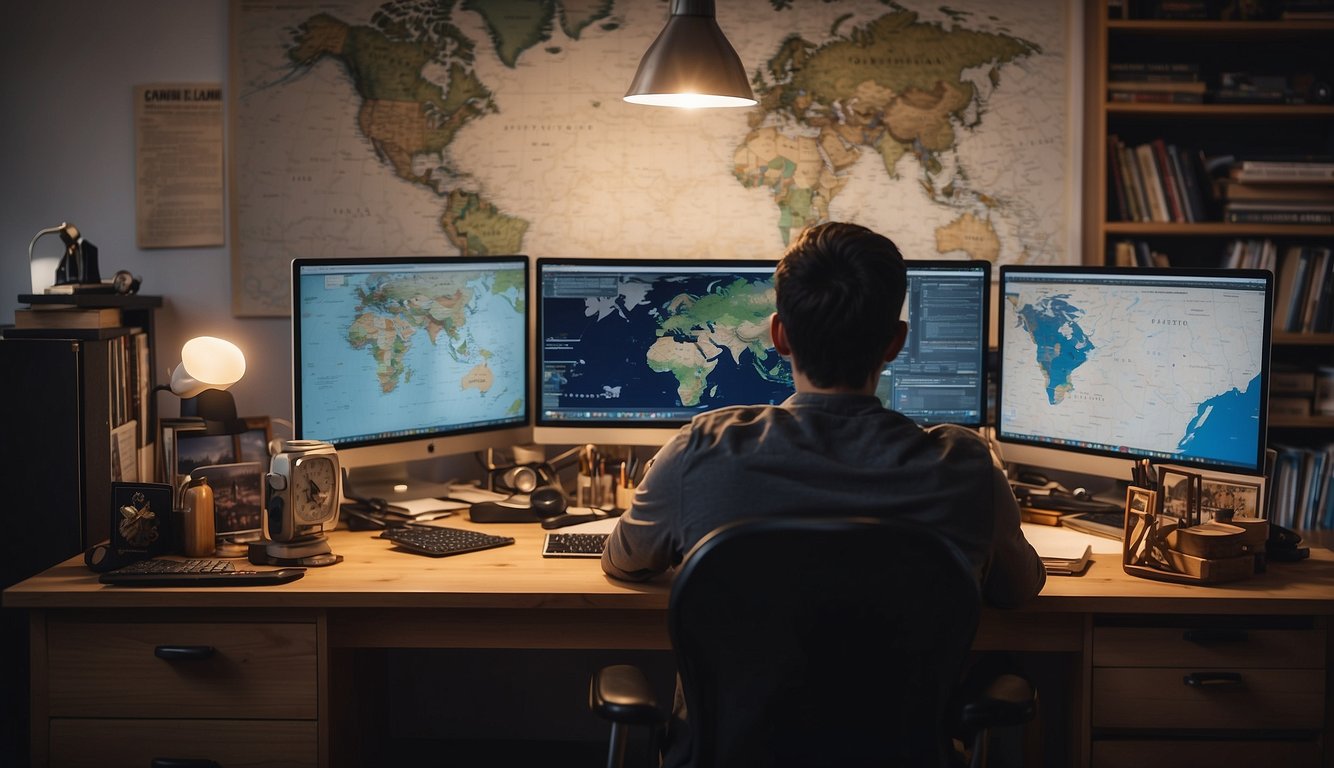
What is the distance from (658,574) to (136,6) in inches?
79.4

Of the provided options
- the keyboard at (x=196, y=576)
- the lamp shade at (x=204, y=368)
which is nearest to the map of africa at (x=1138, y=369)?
the keyboard at (x=196, y=576)

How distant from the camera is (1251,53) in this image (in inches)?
118

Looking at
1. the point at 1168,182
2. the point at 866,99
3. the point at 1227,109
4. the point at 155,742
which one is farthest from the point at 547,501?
the point at 1227,109

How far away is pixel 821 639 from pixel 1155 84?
6.78 ft

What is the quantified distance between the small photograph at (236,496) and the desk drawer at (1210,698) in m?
1.66

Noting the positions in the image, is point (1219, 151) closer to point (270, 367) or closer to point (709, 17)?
point (709, 17)

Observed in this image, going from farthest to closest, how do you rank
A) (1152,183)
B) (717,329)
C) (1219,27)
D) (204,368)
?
1. (1152,183)
2. (1219,27)
3. (717,329)
4. (204,368)

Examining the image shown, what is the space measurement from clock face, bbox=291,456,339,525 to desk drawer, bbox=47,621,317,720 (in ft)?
0.79

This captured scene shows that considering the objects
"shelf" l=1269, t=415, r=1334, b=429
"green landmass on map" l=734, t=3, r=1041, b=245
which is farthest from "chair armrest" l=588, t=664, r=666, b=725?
"shelf" l=1269, t=415, r=1334, b=429

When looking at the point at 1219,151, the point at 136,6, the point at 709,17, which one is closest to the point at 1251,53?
the point at 1219,151

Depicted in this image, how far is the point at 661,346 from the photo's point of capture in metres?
2.63

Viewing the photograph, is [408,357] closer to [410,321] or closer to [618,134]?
[410,321]

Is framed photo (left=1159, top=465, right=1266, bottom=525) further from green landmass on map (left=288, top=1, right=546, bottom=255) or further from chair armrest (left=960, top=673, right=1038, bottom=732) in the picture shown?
green landmass on map (left=288, top=1, right=546, bottom=255)

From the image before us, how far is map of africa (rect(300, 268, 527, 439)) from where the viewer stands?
2.41 meters
